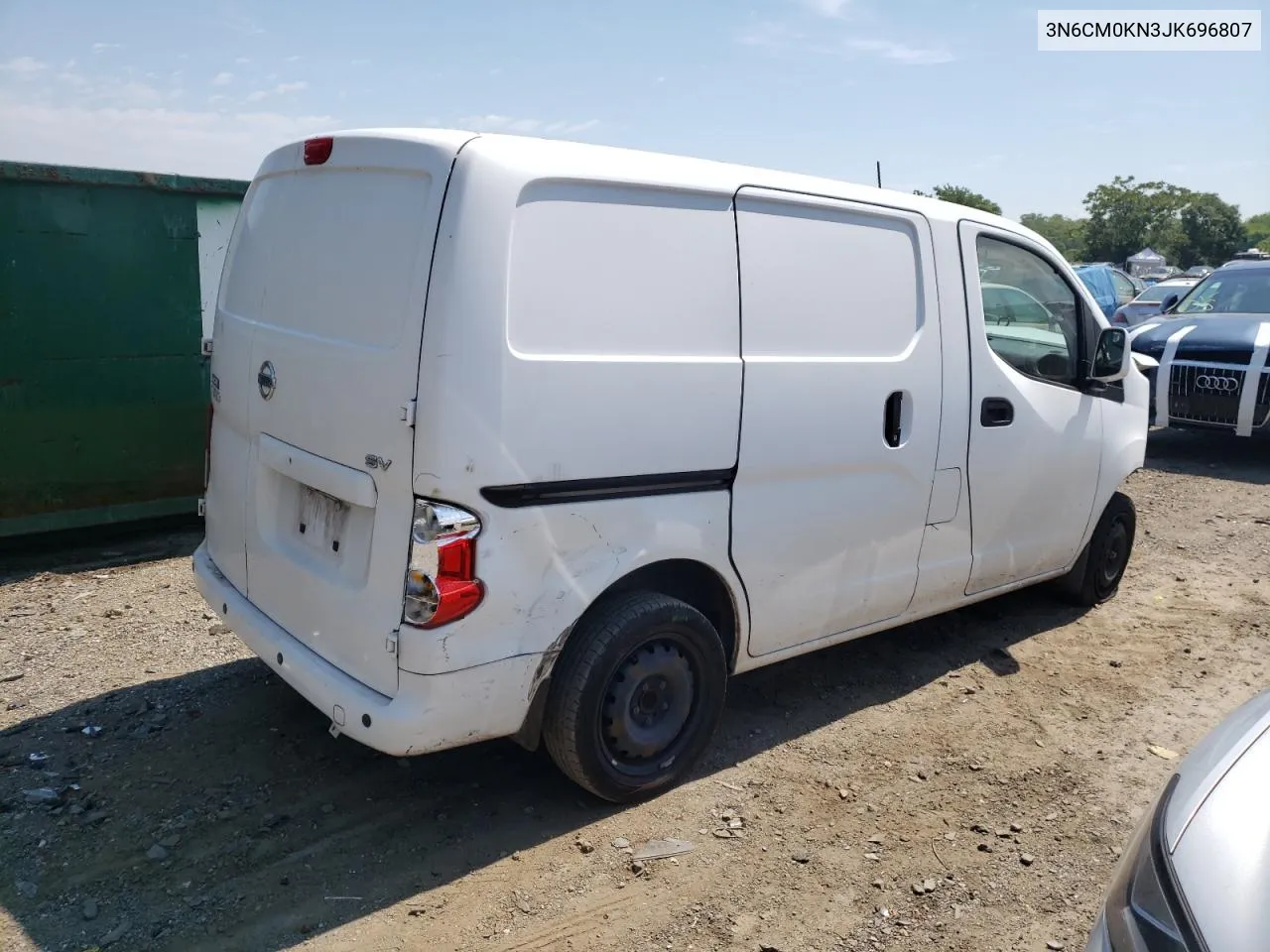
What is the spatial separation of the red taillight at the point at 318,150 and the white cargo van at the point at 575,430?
0.8 inches

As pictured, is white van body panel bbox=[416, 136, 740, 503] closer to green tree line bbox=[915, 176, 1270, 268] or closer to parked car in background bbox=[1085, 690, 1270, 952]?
parked car in background bbox=[1085, 690, 1270, 952]

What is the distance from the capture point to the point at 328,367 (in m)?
3.07

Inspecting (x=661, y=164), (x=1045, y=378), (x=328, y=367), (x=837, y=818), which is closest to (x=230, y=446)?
(x=328, y=367)

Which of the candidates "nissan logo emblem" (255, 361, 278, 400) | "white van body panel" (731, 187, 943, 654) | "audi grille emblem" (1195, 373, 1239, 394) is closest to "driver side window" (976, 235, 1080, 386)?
"white van body panel" (731, 187, 943, 654)

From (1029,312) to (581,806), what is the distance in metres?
2.94

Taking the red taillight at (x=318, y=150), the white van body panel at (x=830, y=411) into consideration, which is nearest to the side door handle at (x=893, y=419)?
the white van body panel at (x=830, y=411)

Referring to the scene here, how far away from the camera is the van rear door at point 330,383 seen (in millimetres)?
2865

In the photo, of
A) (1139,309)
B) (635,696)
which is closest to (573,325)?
(635,696)

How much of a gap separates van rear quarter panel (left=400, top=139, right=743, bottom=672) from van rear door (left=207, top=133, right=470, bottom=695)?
122 millimetres

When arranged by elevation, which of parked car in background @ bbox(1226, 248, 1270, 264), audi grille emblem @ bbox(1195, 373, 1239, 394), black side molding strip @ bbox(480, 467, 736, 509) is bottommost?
black side molding strip @ bbox(480, 467, 736, 509)

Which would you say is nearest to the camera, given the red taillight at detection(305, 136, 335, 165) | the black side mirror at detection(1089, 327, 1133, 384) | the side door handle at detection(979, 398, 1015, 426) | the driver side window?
the red taillight at detection(305, 136, 335, 165)

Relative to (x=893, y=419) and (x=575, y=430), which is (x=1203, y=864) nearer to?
(x=575, y=430)

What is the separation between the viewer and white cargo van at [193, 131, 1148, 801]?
2.83m

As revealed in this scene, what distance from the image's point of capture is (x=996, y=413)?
4.30 m
